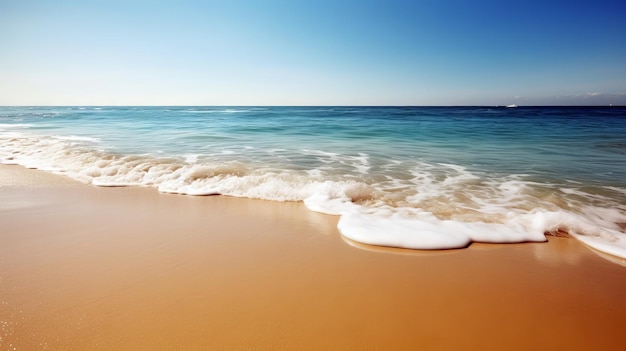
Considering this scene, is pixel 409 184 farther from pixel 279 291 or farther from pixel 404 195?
pixel 279 291

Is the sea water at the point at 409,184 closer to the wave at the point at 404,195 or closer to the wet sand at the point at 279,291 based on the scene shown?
the wave at the point at 404,195

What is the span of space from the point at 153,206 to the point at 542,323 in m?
4.73

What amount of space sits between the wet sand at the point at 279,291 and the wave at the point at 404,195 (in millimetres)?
293

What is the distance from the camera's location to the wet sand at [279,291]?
1908 mm

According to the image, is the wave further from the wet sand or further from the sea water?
the wet sand

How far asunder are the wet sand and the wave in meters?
0.29

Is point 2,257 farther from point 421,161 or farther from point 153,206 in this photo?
point 421,161

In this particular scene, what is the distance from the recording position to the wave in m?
3.54

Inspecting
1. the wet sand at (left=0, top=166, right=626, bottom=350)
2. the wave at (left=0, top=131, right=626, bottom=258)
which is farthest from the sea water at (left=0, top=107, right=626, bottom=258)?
the wet sand at (left=0, top=166, right=626, bottom=350)

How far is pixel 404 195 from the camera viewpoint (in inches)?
205

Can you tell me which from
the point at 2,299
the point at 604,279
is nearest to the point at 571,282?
the point at 604,279

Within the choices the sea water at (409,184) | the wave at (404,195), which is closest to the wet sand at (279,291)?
the wave at (404,195)

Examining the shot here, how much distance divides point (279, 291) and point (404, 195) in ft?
11.3

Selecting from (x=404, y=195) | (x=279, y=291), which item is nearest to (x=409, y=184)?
(x=404, y=195)
